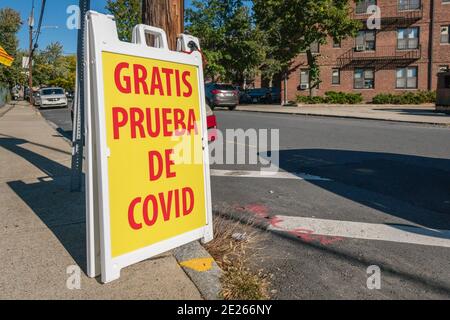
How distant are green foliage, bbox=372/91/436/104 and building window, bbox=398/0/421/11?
269 inches

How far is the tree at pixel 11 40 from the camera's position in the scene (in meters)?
47.2

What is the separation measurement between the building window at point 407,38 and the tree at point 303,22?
598cm

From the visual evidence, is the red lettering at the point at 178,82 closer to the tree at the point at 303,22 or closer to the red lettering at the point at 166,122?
the red lettering at the point at 166,122

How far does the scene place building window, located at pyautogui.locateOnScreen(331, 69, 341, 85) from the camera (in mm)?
37750

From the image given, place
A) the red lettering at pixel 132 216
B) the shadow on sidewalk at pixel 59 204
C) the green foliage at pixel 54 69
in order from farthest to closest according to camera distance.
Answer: the green foliage at pixel 54 69, the shadow on sidewalk at pixel 59 204, the red lettering at pixel 132 216

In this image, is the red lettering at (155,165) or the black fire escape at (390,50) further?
the black fire escape at (390,50)

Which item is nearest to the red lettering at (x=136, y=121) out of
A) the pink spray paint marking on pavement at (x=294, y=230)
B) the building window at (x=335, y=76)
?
the pink spray paint marking on pavement at (x=294, y=230)

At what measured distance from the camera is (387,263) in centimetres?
372

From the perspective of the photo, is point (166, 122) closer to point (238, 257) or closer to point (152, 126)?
point (152, 126)

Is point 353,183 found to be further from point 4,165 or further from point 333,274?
point 4,165

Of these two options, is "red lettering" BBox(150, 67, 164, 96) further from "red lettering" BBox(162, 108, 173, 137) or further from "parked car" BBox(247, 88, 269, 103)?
"parked car" BBox(247, 88, 269, 103)

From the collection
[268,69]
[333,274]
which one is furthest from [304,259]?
[268,69]

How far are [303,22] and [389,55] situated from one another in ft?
30.9

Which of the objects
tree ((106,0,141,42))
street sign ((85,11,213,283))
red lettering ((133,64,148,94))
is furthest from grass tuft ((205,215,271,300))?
tree ((106,0,141,42))
